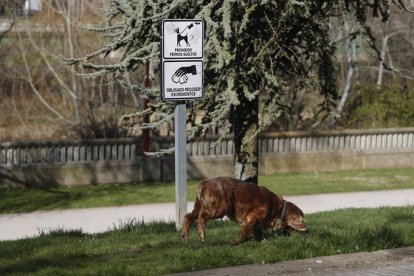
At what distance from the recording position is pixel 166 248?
8414 mm

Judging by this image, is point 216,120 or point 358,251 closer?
point 358,251

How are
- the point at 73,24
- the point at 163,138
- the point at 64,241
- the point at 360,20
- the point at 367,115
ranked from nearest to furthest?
the point at 64,241
the point at 360,20
the point at 163,138
the point at 73,24
the point at 367,115

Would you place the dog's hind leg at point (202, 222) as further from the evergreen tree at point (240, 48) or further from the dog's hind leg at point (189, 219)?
the evergreen tree at point (240, 48)

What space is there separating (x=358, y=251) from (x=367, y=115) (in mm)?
15929

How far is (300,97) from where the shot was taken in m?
23.3

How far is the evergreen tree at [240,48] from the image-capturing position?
436 inches

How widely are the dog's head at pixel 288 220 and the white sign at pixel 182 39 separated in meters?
2.01

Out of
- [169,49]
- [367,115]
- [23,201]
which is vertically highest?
[169,49]

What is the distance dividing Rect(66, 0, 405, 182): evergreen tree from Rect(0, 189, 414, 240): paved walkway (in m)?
2.12

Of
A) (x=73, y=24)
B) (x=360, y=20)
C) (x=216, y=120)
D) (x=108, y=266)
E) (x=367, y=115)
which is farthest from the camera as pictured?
(x=367, y=115)

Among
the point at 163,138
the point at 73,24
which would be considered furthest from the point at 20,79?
the point at 163,138

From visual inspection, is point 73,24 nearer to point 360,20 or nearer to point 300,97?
point 300,97

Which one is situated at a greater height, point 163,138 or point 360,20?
point 360,20

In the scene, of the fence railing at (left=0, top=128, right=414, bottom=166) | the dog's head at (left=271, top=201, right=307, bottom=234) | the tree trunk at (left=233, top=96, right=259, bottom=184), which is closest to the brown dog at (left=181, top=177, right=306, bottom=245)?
the dog's head at (left=271, top=201, right=307, bottom=234)
